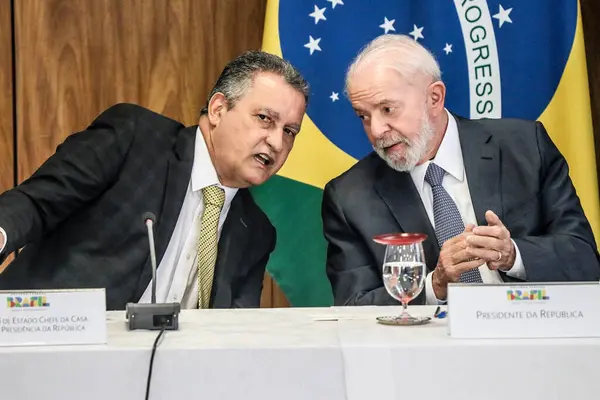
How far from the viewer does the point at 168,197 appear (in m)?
2.62

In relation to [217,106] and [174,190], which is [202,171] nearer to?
[174,190]

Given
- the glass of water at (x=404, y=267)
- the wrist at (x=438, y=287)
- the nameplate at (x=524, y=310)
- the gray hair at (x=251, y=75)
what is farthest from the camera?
the gray hair at (x=251, y=75)

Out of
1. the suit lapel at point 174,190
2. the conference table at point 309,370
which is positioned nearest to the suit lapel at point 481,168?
the suit lapel at point 174,190

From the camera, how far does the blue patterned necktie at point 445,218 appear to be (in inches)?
104

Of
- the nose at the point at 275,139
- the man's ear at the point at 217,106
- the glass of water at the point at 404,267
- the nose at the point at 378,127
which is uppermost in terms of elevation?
the man's ear at the point at 217,106

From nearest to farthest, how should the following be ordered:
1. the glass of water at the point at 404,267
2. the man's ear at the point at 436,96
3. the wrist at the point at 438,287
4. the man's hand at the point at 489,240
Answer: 1. the glass of water at the point at 404,267
2. the man's hand at the point at 489,240
3. the wrist at the point at 438,287
4. the man's ear at the point at 436,96

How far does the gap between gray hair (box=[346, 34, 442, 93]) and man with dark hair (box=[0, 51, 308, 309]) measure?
26 cm

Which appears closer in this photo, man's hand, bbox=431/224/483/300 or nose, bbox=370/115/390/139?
man's hand, bbox=431/224/483/300

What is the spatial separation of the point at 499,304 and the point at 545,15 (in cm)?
205

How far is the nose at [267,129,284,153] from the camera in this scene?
2.71 m

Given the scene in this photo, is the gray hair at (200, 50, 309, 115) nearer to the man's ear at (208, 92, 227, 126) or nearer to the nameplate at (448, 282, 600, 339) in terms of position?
the man's ear at (208, 92, 227, 126)

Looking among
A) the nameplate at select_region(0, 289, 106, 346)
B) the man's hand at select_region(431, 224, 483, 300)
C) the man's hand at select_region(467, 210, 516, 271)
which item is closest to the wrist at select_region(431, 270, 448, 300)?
the man's hand at select_region(431, 224, 483, 300)

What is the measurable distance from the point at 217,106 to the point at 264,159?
251 mm

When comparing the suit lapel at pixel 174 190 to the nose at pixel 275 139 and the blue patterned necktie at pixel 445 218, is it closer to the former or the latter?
the nose at pixel 275 139
